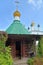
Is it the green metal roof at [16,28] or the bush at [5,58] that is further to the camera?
the green metal roof at [16,28]

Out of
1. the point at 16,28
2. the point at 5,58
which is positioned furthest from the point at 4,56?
the point at 16,28

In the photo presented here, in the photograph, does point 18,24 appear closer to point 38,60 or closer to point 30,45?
point 30,45

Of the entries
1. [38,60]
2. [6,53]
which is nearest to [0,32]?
[6,53]

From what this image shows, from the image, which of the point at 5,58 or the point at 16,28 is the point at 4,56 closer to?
the point at 5,58

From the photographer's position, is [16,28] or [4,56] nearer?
[4,56]

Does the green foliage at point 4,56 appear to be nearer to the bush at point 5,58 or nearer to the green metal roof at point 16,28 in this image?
the bush at point 5,58

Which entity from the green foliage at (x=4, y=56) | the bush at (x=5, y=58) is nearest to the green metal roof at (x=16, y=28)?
the green foliage at (x=4, y=56)

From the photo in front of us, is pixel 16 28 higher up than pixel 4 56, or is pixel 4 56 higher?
pixel 16 28

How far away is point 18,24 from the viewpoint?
58.3 ft

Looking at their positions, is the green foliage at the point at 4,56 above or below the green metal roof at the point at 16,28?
below

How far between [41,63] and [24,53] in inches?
213

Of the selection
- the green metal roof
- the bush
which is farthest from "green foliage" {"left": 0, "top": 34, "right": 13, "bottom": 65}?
the green metal roof

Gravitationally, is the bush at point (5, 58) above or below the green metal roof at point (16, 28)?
below

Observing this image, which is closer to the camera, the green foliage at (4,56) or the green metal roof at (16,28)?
the green foliage at (4,56)
